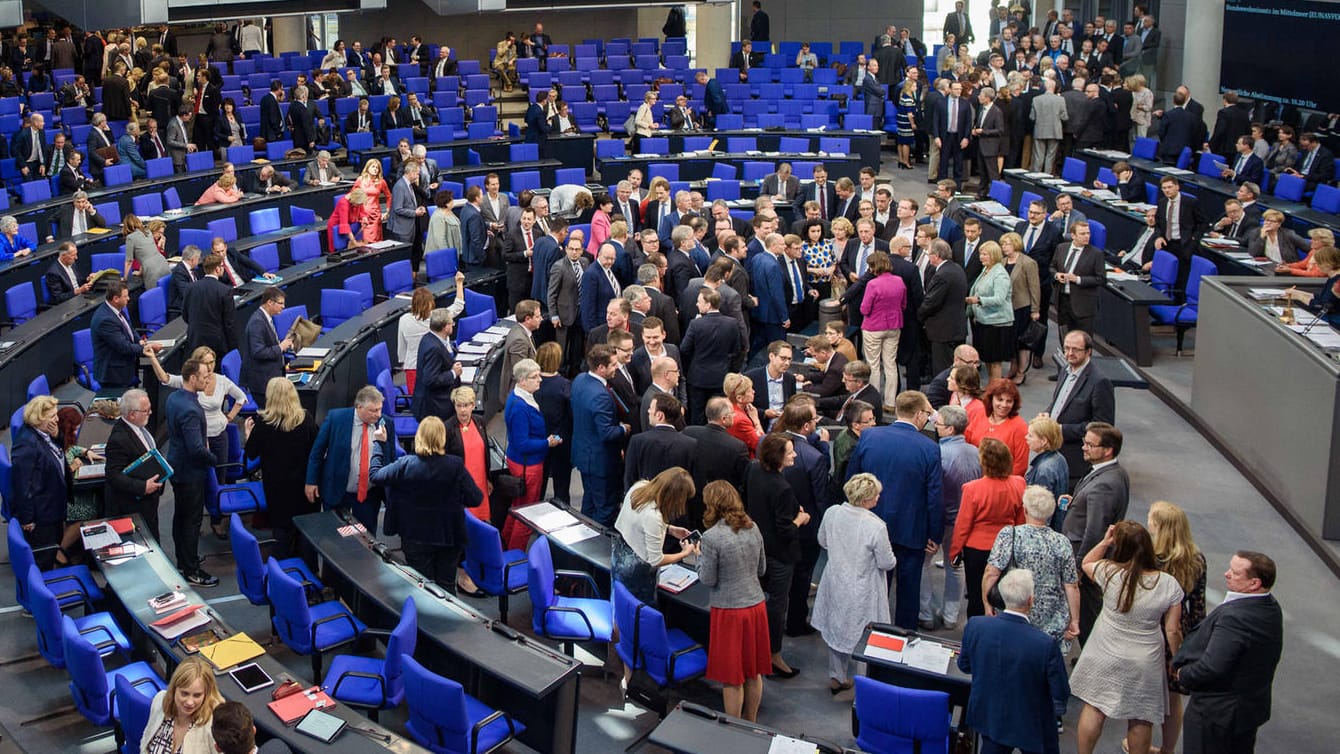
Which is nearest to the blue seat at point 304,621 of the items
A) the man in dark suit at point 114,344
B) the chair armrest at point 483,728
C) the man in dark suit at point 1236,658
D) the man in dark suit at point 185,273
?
the chair armrest at point 483,728

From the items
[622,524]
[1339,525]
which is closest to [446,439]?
[622,524]

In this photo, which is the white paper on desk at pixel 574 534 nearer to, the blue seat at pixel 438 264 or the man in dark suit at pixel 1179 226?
the blue seat at pixel 438 264

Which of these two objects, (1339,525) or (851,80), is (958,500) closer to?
(1339,525)

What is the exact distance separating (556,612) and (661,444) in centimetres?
110

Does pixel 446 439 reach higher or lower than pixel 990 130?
lower

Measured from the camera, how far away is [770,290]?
1124 cm

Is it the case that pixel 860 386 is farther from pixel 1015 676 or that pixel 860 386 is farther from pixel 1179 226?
pixel 1179 226

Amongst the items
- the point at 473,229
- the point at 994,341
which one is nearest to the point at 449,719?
the point at 994,341

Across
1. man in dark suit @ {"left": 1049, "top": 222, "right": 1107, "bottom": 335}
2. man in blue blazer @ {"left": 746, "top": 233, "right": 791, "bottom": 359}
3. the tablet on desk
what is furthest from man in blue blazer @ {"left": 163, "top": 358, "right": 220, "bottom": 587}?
man in dark suit @ {"left": 1049, "top": 222, "right": 1107, "bottom": 335}

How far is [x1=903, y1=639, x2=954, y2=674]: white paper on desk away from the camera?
615 cm

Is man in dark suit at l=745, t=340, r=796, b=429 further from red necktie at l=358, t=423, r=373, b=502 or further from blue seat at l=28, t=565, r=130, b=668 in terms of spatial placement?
blue seat at l=28, t=565, r=130, b=668

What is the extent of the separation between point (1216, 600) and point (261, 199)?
12.0 m

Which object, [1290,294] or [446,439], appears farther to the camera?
[1290,294]

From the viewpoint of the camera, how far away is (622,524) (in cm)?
A: 674
